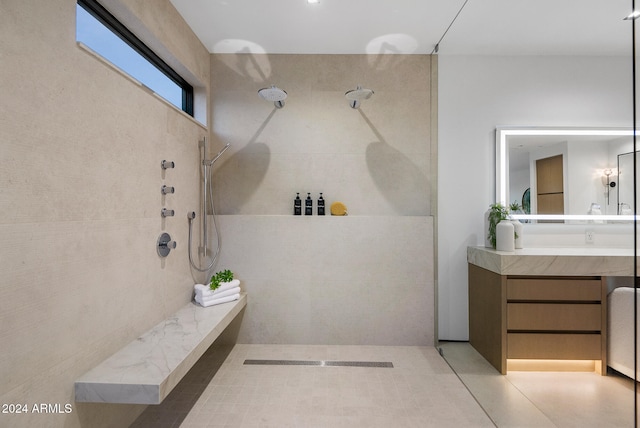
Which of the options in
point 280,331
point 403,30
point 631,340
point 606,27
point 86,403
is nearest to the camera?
point 631,340

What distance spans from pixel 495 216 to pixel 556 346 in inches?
34.8

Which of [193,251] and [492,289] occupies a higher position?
[193,251]

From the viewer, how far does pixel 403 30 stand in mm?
2613

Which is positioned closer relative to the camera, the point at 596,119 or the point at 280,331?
the point at 596,119

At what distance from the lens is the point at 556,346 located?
129cm

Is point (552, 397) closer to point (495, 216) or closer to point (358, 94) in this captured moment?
point (495, 216)

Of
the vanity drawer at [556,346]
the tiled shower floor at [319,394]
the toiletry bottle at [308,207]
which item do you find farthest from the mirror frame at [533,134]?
the toiletry bottle at [308,207]

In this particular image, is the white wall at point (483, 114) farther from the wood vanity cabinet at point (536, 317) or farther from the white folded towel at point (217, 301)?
the white folded towel at point (217, 301)

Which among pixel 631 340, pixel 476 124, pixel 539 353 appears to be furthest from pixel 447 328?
pixel 631 340

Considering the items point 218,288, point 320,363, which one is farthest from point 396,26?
point 320,363

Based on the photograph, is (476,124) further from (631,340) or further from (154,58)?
(154,58)

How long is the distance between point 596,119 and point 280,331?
103 inches

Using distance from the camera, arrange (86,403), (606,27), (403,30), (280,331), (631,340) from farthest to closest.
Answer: (280,331), (403,30), (86,403), (606,27), (631,340)

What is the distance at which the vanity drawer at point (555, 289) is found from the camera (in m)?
1.14
